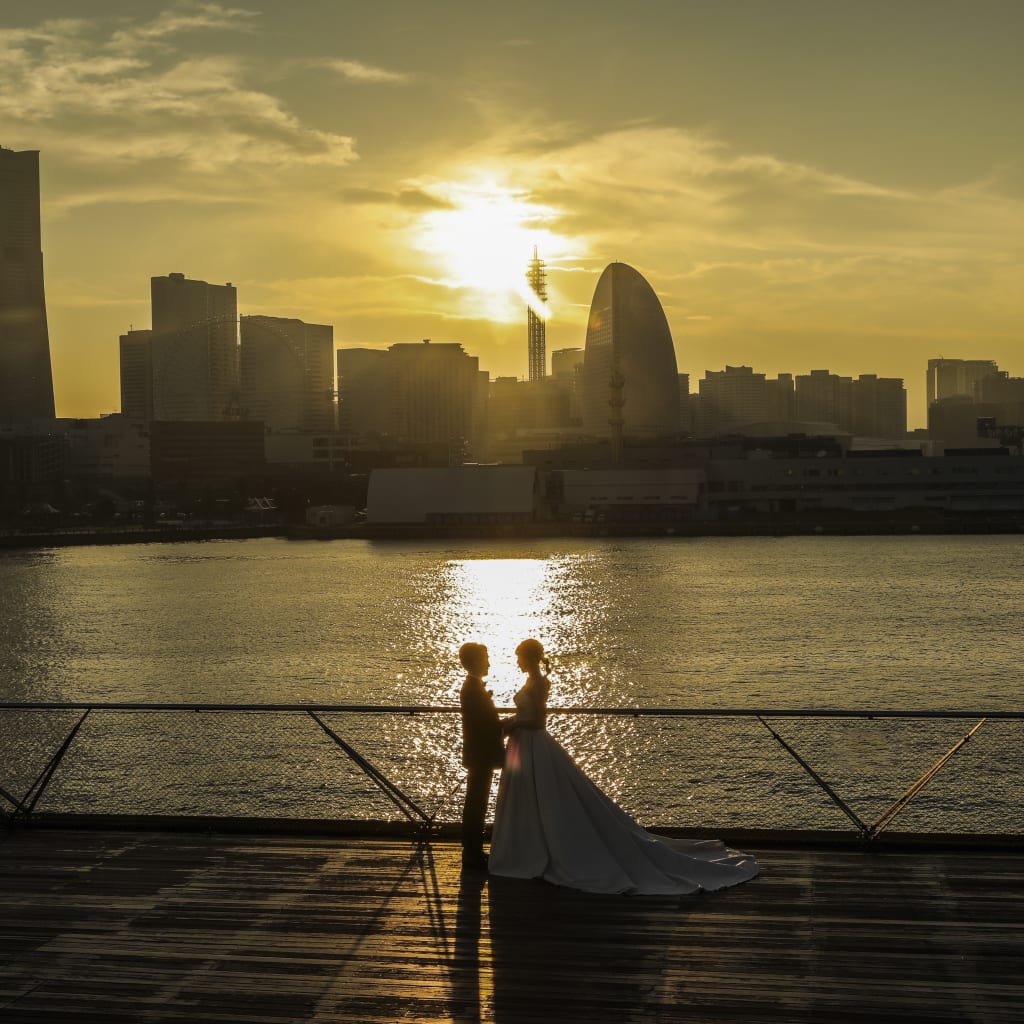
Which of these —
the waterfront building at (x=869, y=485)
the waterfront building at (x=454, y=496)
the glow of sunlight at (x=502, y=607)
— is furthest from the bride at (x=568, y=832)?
the waterfront building at (x=869, y=485)

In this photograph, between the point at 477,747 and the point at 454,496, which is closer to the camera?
the point at 477,747

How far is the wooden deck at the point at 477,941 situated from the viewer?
513cm

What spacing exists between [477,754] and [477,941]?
4.43 feet

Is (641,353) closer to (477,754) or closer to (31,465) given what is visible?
(31,465)

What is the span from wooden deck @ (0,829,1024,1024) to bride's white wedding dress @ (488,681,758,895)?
0.12 meters

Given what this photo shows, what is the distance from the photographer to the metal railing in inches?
687

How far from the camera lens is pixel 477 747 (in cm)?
704

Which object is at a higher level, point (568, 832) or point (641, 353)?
point (641, 353)

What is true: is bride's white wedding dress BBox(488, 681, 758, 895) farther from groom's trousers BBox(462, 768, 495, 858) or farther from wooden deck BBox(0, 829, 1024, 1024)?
groom's trousers BBox(462, 768, 495, 858)

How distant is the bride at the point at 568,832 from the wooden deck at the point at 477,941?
0.13 metres

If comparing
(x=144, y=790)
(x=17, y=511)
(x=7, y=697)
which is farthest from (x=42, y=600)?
(x=17, y=511)

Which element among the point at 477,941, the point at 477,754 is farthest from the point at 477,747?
the point at 477,941

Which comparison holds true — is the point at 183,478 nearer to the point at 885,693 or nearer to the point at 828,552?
the point at 828,552

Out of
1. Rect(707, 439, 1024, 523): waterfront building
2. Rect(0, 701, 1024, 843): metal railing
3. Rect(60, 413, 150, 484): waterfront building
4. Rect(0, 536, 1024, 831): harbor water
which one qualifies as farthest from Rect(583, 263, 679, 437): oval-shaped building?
Rect(0, 701, 1024, 843): metal railing
